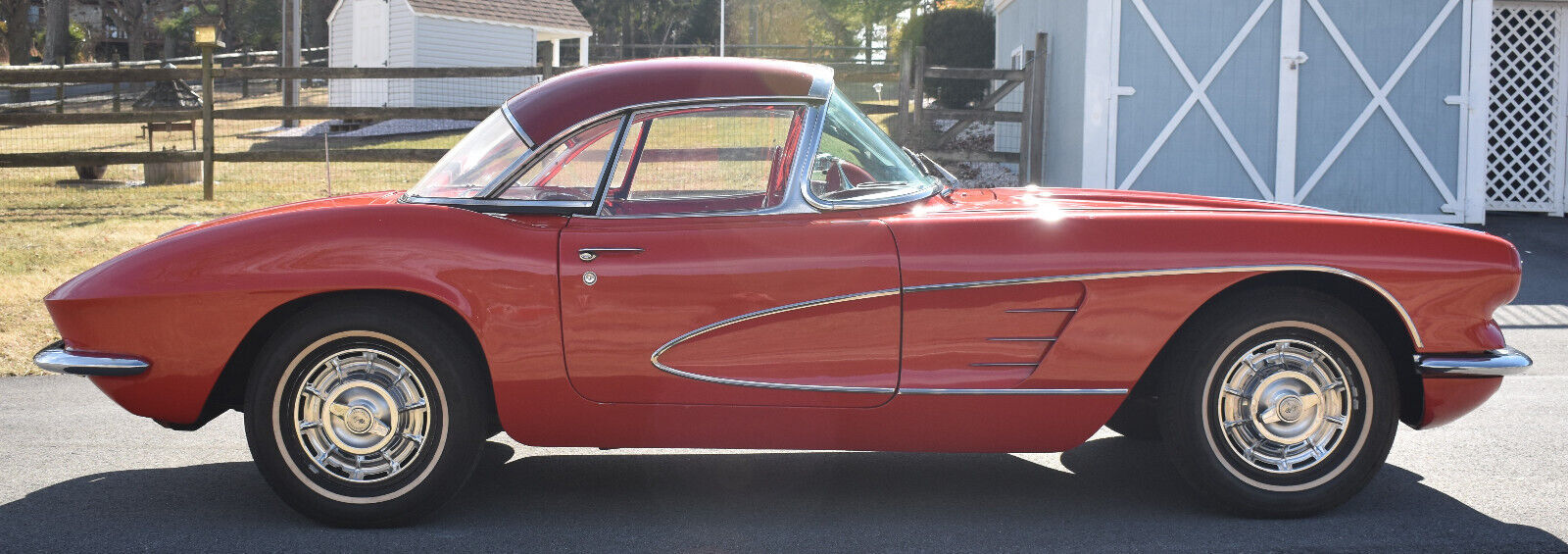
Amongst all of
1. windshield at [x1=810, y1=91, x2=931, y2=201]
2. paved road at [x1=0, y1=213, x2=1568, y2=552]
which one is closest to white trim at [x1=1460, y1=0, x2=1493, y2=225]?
paved road at [x1=0, y1=213, x2=1568, y2=552]

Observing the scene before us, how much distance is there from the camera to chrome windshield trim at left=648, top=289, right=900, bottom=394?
11.9ft

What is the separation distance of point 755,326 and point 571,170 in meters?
0.79

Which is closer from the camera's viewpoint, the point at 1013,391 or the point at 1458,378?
the point at 1013,391

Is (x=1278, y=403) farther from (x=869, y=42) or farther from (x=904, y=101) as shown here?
(x=869, y=42)

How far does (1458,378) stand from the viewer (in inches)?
151

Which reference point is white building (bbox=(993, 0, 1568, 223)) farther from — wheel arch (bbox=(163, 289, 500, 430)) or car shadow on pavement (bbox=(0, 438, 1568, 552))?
wheel arch (bbox=(163, 289, 500, 430))

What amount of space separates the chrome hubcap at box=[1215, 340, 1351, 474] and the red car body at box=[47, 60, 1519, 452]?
24 centimetres

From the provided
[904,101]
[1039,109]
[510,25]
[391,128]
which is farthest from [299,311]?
[510,25]

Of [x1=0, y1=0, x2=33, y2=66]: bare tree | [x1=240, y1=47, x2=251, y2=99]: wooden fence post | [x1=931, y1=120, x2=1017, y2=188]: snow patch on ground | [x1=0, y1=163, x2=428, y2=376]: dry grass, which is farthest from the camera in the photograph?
[x1=240, y1=47, x2=251, y2=99]: wooden fence post

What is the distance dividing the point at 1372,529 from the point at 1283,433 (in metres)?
0.36

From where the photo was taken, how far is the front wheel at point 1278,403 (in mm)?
3758

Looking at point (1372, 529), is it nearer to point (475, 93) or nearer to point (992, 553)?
point (992, 553)

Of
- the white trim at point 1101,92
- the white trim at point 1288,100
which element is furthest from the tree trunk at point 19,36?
the white trim at point 1288,100

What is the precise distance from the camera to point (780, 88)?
3.93 meters
